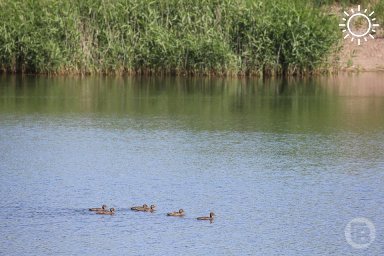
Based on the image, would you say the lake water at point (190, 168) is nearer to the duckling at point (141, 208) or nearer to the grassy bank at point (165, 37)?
the duckling at point (141, 208)

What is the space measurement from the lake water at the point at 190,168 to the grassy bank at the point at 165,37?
8.29 feet

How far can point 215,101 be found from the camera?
1120 inches

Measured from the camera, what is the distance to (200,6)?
3456cm

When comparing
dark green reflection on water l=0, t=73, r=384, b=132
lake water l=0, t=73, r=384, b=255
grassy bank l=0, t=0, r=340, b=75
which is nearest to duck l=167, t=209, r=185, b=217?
lake water l=0, t=73, r=384, b=255

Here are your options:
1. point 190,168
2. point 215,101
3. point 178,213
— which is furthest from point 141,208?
point 215,101

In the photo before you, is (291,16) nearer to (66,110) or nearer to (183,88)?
(183,88)

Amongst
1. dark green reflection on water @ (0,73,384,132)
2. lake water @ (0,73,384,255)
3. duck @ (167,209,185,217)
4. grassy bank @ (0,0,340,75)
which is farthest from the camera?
grassy bank @ (0,0,340,75)

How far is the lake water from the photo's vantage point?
1468cm

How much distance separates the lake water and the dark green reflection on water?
0.17ft

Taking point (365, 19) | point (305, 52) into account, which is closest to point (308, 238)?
point (305, 52)

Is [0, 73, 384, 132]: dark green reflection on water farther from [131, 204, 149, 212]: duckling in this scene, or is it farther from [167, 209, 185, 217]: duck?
[167, 209, 185, 217]: duck

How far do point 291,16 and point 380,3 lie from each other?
598cm

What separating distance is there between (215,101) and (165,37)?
6.10m

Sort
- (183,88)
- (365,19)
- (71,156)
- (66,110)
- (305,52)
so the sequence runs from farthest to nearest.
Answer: (365,19) → (305,52) → (183,88) → (66,110) → (71,156)
